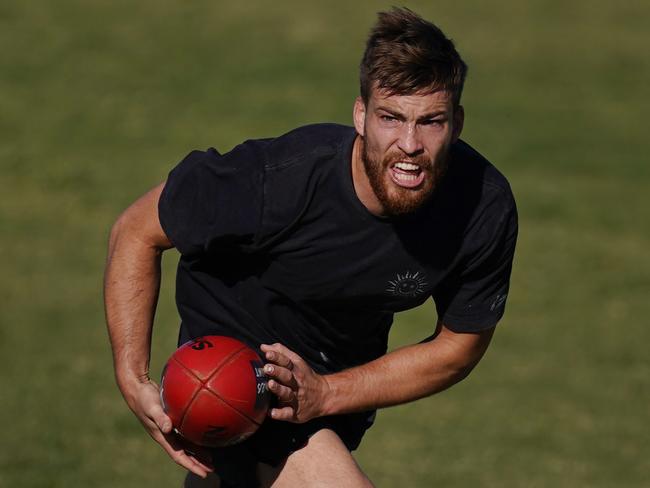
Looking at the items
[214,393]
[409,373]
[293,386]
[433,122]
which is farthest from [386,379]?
[433,122]

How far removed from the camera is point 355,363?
7027mm

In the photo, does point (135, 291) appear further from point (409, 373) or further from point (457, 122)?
point (457, 122)

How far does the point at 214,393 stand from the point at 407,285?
105cm

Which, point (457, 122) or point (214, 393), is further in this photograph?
point (457, 122)

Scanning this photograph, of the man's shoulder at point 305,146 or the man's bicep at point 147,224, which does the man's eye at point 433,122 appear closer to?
the man's shoulder at point 305,146

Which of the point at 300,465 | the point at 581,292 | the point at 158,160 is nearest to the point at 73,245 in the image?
the point at 158,160

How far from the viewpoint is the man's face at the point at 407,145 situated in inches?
239

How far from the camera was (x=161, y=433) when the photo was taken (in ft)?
20.6

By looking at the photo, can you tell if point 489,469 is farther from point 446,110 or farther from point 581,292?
point 446,110

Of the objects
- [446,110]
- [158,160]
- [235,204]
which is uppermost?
[446,110]

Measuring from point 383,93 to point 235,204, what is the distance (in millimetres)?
815

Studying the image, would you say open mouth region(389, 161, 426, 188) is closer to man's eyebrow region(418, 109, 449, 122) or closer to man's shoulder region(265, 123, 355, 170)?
man's eyebrow region(418, 109, 449, 122)

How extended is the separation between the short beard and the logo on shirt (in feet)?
1.26

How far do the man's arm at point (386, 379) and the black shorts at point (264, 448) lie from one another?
0.69ft
